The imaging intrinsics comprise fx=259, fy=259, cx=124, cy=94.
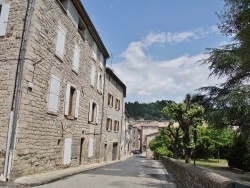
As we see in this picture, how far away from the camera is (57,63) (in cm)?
1197

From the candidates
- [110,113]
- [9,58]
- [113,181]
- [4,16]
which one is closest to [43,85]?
[9,58]

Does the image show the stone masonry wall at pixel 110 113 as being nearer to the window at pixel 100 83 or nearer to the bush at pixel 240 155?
the window at pixel 100 83

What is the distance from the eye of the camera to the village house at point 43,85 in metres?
9.00

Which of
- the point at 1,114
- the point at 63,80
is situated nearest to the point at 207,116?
the point at 63,80

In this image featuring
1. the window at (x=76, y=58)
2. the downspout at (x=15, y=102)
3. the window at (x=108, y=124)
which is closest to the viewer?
the downspout at (x=15, y=102)

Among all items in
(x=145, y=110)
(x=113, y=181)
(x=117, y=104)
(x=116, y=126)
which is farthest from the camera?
(x=145, y=110)

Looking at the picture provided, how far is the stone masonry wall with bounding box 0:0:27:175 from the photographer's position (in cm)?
893

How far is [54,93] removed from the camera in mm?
11570

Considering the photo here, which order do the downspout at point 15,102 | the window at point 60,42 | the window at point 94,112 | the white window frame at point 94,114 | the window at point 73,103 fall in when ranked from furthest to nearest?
the window at point 94,112 → the white window frame at point 94,114 → the window at point 73,103 → the window at point 60,42 → the downspout at point 15,102

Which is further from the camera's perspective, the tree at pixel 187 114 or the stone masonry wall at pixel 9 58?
the tree at pixel 187 114

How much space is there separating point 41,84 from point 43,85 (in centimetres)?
17

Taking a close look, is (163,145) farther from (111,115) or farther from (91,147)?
(91,147)

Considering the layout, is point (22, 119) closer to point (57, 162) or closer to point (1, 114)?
point (1, 114)

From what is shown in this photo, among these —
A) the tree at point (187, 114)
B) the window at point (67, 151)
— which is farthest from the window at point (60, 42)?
the tree at point (187, 114)
